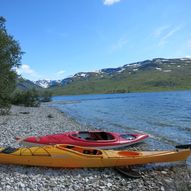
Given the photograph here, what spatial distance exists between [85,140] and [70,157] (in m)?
4.80

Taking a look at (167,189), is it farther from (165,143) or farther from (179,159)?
(165,143)

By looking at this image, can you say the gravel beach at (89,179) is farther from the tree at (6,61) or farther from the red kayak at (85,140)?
the tree at (6,61)

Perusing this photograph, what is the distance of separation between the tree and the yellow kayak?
22428 mm

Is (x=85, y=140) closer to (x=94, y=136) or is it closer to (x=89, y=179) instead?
(x=94, y=136)

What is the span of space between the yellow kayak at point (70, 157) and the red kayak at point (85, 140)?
3.61 metres

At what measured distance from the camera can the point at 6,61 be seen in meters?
37.1

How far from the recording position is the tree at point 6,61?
35625 millimetres

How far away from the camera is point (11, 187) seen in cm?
1198

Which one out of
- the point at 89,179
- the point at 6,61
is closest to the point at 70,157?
the point at 89,179

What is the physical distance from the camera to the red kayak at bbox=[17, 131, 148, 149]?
1898cm

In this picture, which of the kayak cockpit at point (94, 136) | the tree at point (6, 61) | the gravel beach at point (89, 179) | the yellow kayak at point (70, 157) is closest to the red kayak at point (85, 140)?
the kayak cockpit at point (94, 136)

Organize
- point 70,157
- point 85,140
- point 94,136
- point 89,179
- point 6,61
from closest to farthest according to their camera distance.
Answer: point 89,179 → point 70,157 → point 85,140 → point 94,136 → point 6,61

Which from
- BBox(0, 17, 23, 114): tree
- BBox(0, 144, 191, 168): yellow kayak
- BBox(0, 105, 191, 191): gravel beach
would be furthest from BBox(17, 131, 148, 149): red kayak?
BBox(0, 17, 23, 114): tree

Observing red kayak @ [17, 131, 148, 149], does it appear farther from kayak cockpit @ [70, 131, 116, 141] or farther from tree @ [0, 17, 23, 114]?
tree @ [0, 17, 23, 114]
